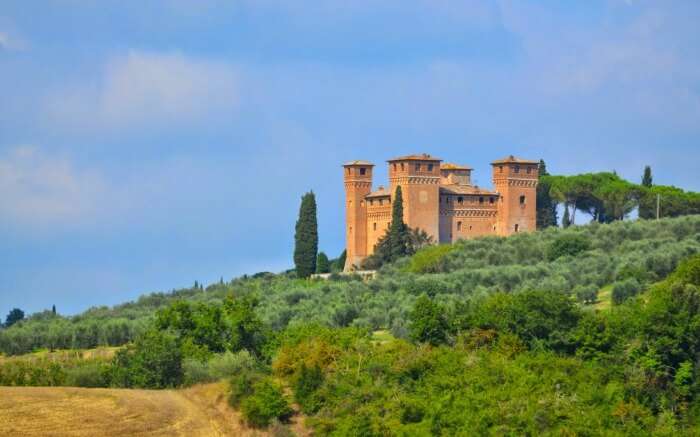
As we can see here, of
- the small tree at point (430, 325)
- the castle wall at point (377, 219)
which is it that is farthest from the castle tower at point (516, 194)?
the small tree at point (430, 325)

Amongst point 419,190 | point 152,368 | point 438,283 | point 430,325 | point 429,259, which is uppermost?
point 419,190

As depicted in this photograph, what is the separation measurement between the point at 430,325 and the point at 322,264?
36.7m

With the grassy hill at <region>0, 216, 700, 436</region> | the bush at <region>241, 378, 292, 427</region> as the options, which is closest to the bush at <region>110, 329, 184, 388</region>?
the grassy hill at <region>0, 216, 700, 436</region>

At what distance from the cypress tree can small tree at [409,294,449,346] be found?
31.2 m

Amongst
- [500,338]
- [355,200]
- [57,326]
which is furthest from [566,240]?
[500,338]

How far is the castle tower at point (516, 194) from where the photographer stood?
82250 millimetres

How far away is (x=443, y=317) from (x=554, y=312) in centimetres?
338

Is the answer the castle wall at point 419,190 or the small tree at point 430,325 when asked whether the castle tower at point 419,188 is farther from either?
the small tree at point 430,325

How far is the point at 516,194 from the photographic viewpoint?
271 ft

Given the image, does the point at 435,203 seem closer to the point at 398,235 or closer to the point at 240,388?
the point at 398,235

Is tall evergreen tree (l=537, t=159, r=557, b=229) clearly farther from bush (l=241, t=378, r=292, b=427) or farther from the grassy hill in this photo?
bush (l=241, t=378, r=292, b=427)

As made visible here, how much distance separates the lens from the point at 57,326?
6009cm

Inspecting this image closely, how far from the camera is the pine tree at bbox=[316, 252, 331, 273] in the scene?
81.1 m

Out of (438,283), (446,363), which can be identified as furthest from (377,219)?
(446,363)
